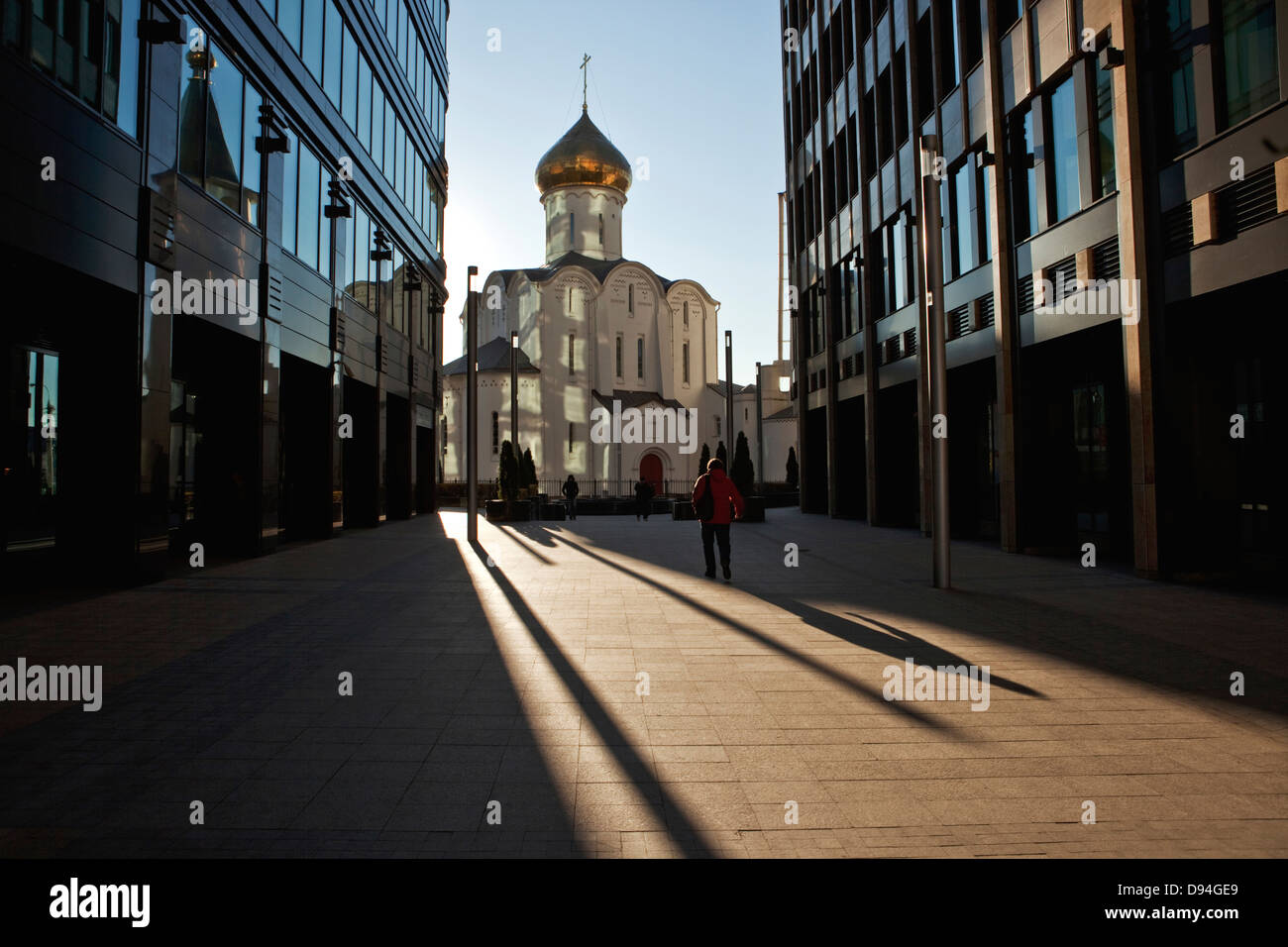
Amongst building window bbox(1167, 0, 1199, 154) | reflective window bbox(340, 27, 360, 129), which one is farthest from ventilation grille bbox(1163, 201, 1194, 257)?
reflective window bbox(340, 27, 360, 129)

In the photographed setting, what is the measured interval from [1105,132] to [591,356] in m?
40.7

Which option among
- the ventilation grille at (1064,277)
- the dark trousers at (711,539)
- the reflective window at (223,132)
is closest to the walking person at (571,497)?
the reflective window at (223,132)

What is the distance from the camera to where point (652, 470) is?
53.4m

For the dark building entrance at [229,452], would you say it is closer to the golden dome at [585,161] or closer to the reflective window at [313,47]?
the reflective window at [313,47]

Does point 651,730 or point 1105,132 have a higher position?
point 1105,132

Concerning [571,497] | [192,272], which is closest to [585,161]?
[571,497]

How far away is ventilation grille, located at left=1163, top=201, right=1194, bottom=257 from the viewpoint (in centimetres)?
1096

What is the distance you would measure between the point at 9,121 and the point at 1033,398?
53.5ft

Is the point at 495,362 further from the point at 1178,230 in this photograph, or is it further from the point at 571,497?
the point at 1178,230

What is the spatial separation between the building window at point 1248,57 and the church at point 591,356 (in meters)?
41.1

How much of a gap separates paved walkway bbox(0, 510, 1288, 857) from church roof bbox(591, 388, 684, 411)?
41.7 meters

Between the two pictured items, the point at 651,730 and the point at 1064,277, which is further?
the point at 1064,277

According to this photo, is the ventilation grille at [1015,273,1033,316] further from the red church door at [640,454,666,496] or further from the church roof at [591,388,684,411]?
the red church door at [640,454,666,496]
